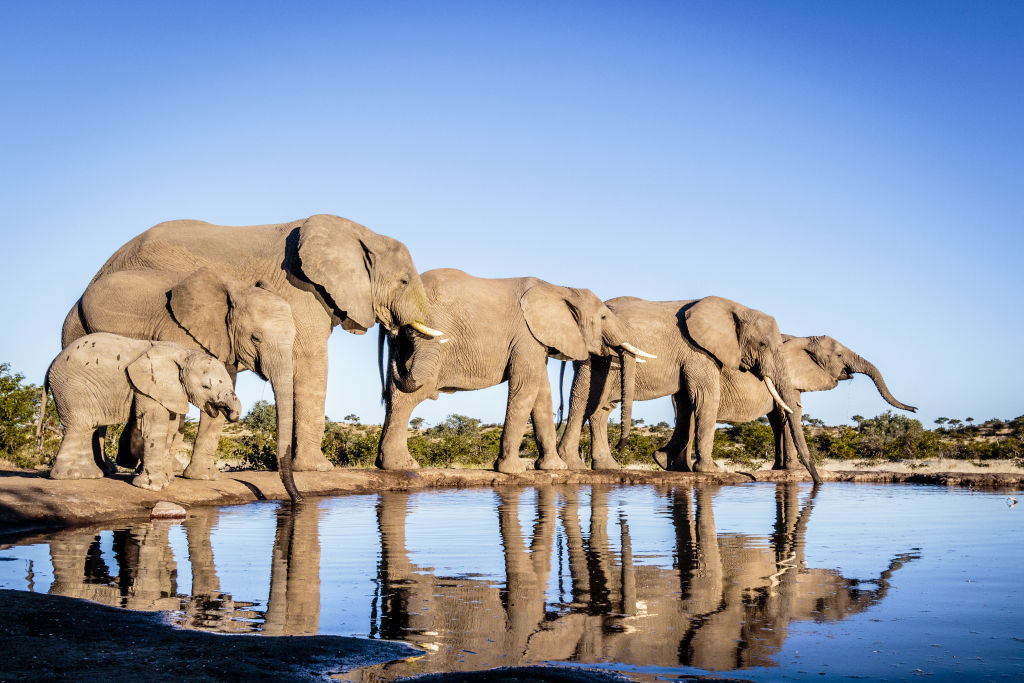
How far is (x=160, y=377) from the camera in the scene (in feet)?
35.8

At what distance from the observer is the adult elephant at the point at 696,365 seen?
2017cm

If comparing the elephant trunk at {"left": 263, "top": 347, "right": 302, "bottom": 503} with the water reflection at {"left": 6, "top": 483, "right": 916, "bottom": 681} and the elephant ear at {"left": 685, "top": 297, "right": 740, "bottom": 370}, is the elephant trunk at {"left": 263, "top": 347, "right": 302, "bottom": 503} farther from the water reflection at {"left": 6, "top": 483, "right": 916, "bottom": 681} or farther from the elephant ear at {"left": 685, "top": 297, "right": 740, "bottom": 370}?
the elephant ear at {"left": 685, "top": 297, "right": 740, "bottom": 370}

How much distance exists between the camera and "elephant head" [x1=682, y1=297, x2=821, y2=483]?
20.3 meters

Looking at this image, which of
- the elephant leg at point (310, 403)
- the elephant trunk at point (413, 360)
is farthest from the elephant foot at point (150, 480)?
the elephant trunk at point (413, 360)

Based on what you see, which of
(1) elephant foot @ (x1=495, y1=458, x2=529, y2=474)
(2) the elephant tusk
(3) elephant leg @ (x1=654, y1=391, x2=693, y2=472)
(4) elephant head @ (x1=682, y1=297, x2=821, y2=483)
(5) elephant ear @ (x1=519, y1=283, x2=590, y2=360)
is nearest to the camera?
(1) elephant foot @ (x1=495, y1=458, x2=529, y2=474)

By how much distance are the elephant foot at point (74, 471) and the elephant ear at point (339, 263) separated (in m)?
3.82

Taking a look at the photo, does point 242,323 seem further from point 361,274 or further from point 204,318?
point 361,274

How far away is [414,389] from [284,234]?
3598 mm

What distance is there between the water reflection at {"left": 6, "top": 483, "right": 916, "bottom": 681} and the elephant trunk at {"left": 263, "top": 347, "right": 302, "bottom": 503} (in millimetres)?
2492

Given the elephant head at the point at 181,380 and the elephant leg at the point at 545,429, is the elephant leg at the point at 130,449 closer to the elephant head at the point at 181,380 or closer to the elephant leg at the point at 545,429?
the elephant head at the point at 181,380

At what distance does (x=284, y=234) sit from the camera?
14.2 m

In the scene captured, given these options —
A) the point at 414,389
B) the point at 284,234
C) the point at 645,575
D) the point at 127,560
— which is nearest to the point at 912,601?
the point at 645,575

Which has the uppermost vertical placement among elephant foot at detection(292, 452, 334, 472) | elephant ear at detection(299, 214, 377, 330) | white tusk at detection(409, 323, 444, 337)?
elephant ear at detection(299, 214, 377, 330)

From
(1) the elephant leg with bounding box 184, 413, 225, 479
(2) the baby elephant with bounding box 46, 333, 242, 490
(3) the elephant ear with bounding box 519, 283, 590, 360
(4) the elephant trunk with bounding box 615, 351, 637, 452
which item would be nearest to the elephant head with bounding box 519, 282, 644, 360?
(3) the elephant ear with bounding box 519, 283, 590, 360
